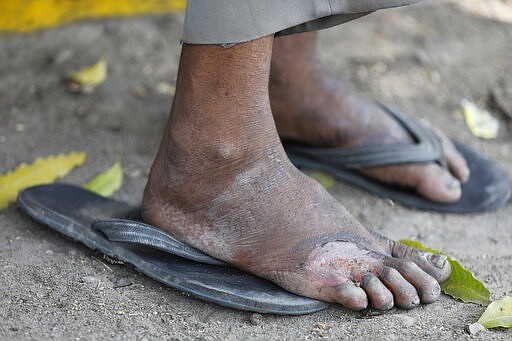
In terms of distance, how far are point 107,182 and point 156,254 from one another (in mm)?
477

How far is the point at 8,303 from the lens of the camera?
1423 mm

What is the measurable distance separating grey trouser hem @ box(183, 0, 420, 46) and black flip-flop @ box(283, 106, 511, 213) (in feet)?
2.16

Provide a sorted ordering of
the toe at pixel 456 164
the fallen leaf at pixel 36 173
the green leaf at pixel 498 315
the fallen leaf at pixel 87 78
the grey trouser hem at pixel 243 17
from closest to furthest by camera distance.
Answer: the grey trouser hem at pixel 243 17 → the green leaf at pixel 498 315 → the fallen leaf at pixel 36 173 → the toe at pixel 456 164 → the fallen leaf at pixel 87 78

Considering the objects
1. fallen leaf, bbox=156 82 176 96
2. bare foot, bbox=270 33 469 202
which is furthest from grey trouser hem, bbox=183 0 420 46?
fallen leaf, bbox=156 82 176 96

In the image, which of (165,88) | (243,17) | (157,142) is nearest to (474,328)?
(243,17)

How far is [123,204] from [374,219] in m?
0.62

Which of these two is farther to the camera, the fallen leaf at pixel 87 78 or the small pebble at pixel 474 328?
the fallen leaf at pixel 87 78

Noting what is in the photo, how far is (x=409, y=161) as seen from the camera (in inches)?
76.0

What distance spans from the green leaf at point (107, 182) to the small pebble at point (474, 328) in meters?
0.95

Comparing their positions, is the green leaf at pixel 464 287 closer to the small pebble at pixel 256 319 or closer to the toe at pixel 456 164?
the small pebble at pixel 256 319

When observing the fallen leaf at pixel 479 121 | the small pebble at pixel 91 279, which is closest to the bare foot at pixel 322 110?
the fallen leaf at pixel 479 121

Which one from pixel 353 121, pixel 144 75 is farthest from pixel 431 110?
pixel 144 75

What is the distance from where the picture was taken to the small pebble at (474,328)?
55.2 inches

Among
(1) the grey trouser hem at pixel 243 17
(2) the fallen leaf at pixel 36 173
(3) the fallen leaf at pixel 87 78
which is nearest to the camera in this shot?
(1) the grey trouser hem at pixel 243 17
